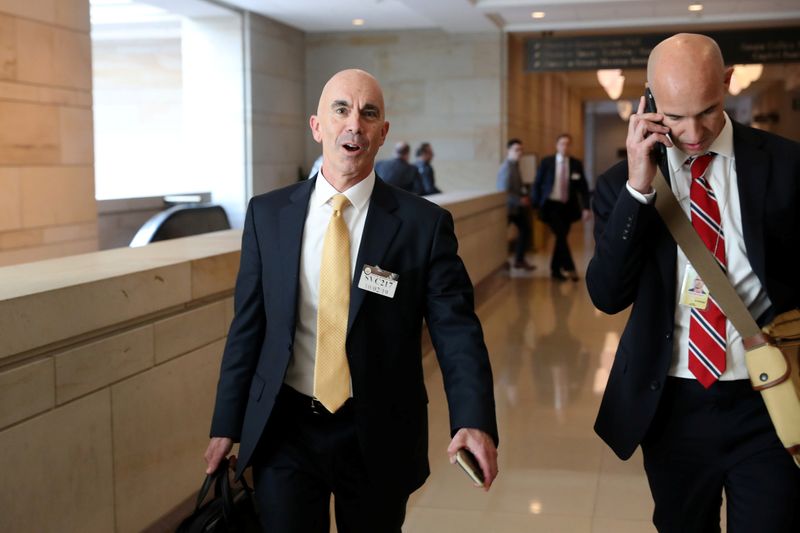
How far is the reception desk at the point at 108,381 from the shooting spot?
3.27m

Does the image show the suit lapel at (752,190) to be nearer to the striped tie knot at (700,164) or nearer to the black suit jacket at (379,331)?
the striped tie knot at (700,164)

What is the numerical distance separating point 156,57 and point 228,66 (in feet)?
10.3

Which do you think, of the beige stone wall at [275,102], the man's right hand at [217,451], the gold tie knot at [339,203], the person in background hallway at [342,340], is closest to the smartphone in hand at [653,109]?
the person in background hallway at [342,340]

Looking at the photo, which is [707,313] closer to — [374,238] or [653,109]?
[653,109]

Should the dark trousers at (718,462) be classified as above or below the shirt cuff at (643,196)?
below

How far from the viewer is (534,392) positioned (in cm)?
765

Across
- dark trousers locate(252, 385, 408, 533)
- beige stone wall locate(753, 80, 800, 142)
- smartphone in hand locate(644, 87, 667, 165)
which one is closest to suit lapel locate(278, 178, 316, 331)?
dark trousers locate(252, 385, 408, 533)

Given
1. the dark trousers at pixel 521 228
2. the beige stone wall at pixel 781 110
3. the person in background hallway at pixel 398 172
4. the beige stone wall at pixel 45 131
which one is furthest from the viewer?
the beige stone wall at pixel 781 110

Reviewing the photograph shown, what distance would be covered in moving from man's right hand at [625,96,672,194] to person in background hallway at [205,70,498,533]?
1.71ft

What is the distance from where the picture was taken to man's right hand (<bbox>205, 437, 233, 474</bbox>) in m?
2.70

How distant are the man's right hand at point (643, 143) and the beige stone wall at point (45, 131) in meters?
8.19

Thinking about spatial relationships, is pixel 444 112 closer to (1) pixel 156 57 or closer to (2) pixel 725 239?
(1) pixel 156 57

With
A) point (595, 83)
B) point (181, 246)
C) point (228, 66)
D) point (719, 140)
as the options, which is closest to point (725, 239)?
point (719, 140)

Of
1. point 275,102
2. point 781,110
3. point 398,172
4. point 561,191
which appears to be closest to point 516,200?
point 561,191
